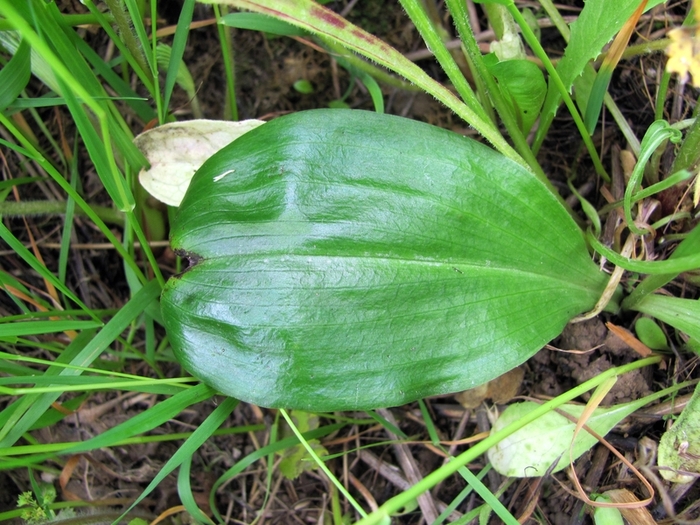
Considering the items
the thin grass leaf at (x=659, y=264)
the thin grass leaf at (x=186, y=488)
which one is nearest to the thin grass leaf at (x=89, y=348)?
the thin grass leaf at (x=186, y=488)

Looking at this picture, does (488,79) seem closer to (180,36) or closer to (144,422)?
(180,36)

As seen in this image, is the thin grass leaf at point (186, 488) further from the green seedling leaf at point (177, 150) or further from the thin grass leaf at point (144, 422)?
the green seedling leaf at point (177, 150)

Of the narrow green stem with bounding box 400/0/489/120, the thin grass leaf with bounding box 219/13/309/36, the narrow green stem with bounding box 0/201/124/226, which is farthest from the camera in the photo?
the narrow green stem with bounding box 0/201/124/226

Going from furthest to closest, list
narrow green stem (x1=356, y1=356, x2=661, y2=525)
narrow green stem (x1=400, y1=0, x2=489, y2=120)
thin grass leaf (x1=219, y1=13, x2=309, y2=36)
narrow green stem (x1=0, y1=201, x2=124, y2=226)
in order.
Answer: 1. narrow green stem (x1=0, y1=201, x2=124, y2=226)
2. thin grass leaf (x1=219, y1=13, x2=309, y2=36)
3. narrow green stem (x1=400, y1=0, x2=489, y2=120)
4. narrow green stem (x1=356, y1=356, x2=661, y2=525)

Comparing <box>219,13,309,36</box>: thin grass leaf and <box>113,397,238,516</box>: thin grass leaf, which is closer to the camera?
<box>113,397,238,516</box>: thin grass leaf

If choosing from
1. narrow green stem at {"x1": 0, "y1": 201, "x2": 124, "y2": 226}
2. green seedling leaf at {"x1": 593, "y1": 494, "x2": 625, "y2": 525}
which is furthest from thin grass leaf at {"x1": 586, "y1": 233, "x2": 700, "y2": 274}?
narrow green stem at {"x1": 0, "y1": 201, "x2": 124, "y2": 226}

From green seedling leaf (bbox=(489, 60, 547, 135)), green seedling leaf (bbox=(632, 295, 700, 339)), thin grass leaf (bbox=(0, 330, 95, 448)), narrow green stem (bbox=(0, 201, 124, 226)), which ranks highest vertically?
green seedling leaf (bbox=(489, 60, 547, 135))

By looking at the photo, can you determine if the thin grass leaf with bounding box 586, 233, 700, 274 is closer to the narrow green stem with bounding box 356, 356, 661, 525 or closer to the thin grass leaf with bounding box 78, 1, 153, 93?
the narrow green stem with bounding box 356, 356, 661, 525
